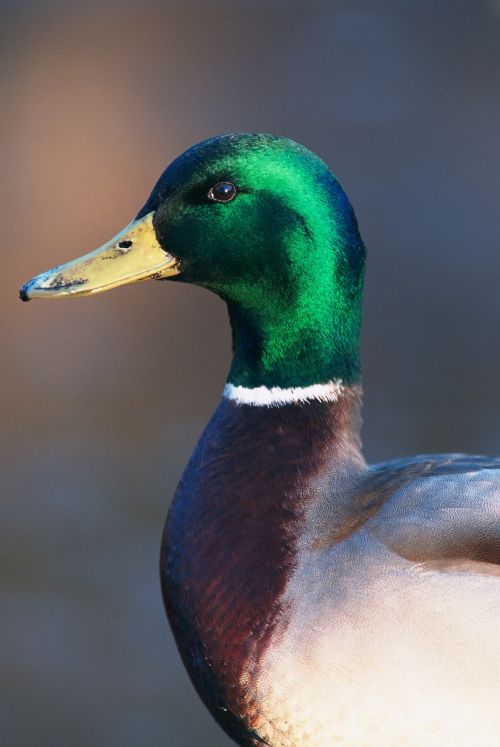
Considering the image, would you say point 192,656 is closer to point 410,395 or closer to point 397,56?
point 410,395

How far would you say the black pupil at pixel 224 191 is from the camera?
264 cm

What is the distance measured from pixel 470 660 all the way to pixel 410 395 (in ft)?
9.46

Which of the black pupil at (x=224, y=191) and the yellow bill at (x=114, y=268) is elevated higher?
the black pupil at (x=224, y=191)

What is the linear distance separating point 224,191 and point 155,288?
318 cm

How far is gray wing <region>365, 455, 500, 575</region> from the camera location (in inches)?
97.2

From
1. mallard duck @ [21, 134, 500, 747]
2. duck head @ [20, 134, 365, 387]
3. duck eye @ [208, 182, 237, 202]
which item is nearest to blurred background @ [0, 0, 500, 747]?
mallard duck @ [21, 134, 500, 747]

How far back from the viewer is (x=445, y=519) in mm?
2498

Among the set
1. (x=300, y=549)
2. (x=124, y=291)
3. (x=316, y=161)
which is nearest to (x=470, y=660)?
(x=300, y=549)

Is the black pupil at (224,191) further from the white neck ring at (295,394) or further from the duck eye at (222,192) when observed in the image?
the white neck ring at (295,394)

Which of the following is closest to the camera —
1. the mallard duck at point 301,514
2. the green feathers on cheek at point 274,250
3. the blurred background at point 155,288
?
the mallard duck at point 301,514

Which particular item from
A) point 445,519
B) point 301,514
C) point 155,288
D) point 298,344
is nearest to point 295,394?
point 298,344

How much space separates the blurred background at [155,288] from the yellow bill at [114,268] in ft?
5.75

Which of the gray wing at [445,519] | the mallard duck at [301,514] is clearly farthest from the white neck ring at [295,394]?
the gray wing at [445,519]

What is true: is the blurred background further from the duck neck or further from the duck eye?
the duck eye
